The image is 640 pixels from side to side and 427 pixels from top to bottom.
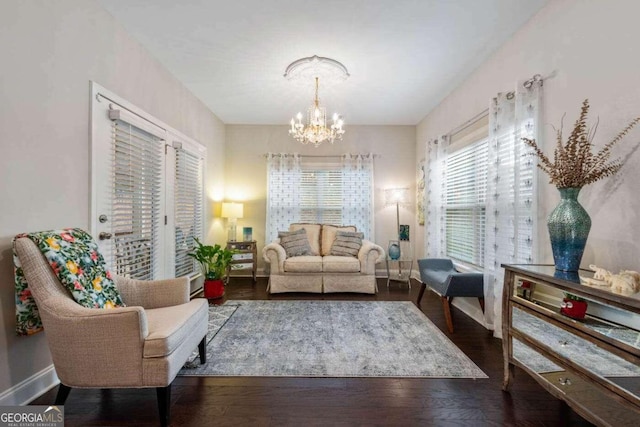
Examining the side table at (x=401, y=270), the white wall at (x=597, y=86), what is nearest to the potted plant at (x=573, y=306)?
the white wall at (x=597, y=86)

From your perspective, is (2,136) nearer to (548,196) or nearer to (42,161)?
(42,161)

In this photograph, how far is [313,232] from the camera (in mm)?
4688

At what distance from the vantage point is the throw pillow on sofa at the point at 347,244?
4277mm

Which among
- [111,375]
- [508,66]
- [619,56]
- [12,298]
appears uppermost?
[508,66]

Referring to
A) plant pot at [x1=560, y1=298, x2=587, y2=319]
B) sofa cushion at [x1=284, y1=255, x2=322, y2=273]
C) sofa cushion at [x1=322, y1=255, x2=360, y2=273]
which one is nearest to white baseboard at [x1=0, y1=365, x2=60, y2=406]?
sofa cushion at [x1=284, y1=255, x2=322, y2=273]

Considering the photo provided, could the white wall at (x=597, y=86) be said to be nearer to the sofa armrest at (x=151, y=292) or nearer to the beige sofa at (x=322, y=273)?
the beige sofa at (x=322, y=273)

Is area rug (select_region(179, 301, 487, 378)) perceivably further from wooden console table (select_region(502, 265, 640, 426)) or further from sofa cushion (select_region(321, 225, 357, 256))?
sofa cushion (select_region(321, 225, 357, 256))

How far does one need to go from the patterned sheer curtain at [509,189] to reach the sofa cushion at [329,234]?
2.36m

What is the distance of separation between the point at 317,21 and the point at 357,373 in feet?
9.29

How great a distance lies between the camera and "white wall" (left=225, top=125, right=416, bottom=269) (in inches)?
197

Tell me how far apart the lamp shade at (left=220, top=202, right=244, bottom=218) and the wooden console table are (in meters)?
3.84

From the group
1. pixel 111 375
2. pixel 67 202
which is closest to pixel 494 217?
pixel 111 375

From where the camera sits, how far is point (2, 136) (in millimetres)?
1516

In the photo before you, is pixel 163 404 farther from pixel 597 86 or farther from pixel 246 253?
pixel 597 86
